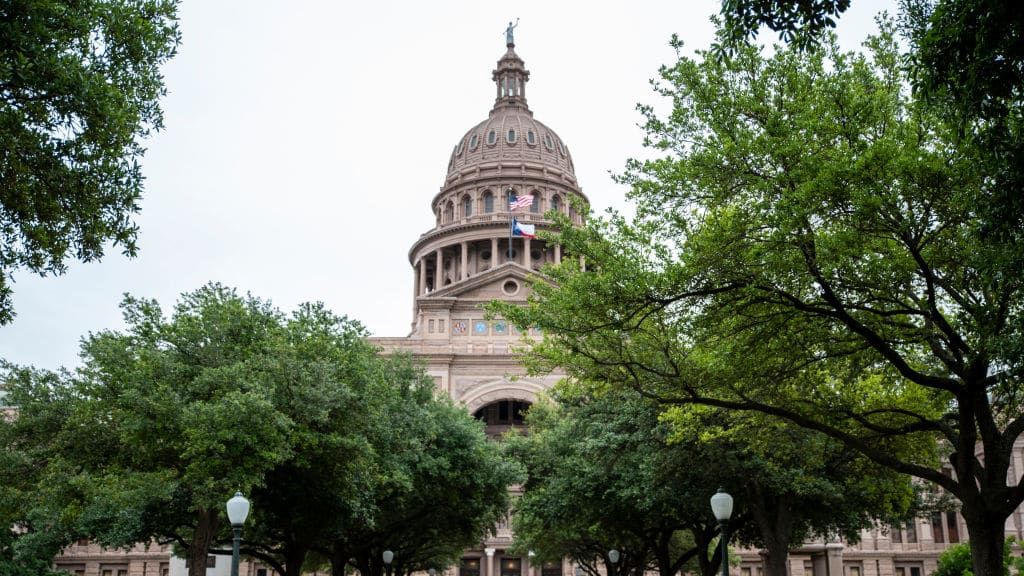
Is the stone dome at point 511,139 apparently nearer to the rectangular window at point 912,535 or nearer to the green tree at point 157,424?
the rectangular window at point 912,535

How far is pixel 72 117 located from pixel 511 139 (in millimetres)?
91627

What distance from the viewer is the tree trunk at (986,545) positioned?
1620cm

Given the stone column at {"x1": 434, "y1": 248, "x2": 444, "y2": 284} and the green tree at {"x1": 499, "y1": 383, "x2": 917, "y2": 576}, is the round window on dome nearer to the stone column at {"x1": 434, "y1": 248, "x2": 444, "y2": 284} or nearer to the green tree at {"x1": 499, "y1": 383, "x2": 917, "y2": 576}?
the stone column at {"x1": 434, "y1": 248, "x2": 444, "y2": 284}

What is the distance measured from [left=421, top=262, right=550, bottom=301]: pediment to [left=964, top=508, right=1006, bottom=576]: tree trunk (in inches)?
2275

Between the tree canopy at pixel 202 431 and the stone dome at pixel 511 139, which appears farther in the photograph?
the stone dome at pixel 511 139

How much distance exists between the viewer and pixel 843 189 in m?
15.4

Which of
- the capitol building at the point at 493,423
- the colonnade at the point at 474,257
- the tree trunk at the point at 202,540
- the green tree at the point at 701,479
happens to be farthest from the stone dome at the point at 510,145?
the tree trunk at the point at 202,540

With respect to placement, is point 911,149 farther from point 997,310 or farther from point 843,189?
point 997,310

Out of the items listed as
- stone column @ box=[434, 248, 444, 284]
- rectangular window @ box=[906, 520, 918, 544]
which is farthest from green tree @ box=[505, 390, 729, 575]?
stone column @ box=[434, 248, 444, 284]

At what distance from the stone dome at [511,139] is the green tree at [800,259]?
270ft

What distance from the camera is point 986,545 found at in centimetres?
1630

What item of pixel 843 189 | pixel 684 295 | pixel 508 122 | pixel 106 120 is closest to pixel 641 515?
pixel 684 295

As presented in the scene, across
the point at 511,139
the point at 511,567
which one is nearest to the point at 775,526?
the point at 511,567

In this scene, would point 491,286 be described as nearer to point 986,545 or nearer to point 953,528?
point 953,528
